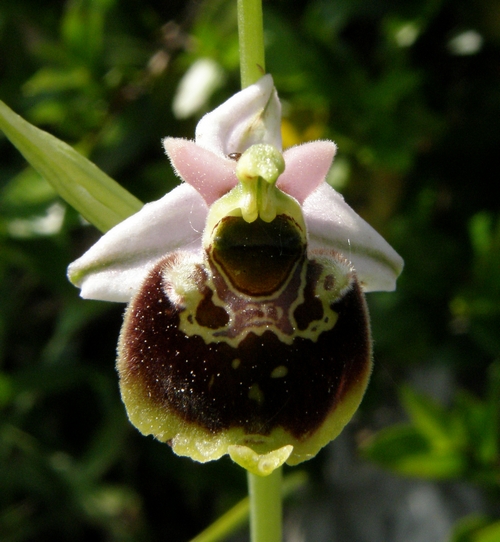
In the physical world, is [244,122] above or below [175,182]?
above

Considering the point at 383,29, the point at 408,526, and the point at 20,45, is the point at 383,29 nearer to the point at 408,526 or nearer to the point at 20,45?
the point at 20,45

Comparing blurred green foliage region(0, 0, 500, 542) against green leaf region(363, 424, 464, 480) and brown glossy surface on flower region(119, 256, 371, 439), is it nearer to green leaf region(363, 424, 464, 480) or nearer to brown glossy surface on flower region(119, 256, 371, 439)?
green leaf region(363, 424, 464, 480)

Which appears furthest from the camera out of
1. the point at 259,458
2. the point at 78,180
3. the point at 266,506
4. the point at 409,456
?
the point at 409,456

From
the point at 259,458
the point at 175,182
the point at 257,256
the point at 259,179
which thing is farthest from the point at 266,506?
the point at 175,182

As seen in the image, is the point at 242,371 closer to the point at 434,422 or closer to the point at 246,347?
the point at 246,347

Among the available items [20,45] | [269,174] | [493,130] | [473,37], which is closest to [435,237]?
[493,130]

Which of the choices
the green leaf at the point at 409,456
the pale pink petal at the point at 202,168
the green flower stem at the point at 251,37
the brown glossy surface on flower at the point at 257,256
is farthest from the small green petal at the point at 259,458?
the green leaf at the point at 409,456

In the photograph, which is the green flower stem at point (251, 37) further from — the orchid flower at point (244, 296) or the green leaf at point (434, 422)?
the green leaf at point (434, 422)
